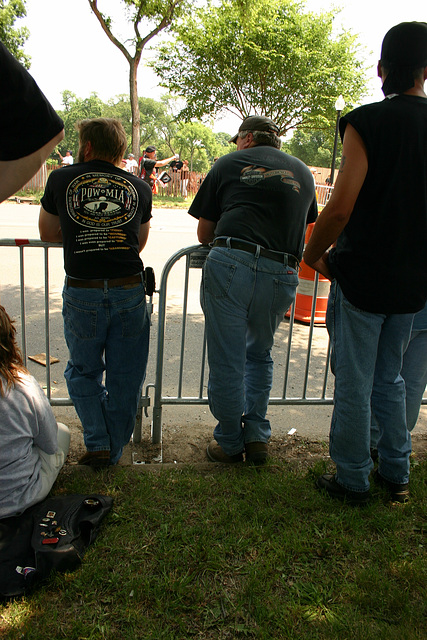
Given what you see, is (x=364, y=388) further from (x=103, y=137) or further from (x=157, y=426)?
(x=103, y=137)

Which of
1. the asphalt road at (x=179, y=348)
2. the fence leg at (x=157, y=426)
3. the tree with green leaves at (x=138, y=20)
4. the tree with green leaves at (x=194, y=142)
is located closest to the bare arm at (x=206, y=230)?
the asphalt road at (x=179, y=348)

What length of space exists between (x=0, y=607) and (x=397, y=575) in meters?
1.62

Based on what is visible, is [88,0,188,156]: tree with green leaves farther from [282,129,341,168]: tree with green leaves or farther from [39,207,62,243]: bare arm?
[282,129,341,168]: tree with green leaves

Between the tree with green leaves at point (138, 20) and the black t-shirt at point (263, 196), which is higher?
the tree with green leaves at point (138, 20)

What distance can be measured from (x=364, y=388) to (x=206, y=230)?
127cm

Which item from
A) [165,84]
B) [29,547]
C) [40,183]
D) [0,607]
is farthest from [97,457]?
[165,84]

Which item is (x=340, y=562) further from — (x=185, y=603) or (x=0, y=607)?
(x=0, y=607)

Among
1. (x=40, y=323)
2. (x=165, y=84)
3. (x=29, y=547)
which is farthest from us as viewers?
(x=165, y=84)

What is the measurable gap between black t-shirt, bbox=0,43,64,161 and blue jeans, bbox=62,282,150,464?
3.87 ft

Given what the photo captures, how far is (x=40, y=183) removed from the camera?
949 inches

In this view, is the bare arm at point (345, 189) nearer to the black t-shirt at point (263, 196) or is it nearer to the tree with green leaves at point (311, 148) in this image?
the black t-shirt at point (263, 196)

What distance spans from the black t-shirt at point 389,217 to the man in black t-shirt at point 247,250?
0.35m

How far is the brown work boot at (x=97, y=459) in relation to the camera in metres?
2.83

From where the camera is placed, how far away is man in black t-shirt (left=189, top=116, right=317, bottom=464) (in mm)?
2598
